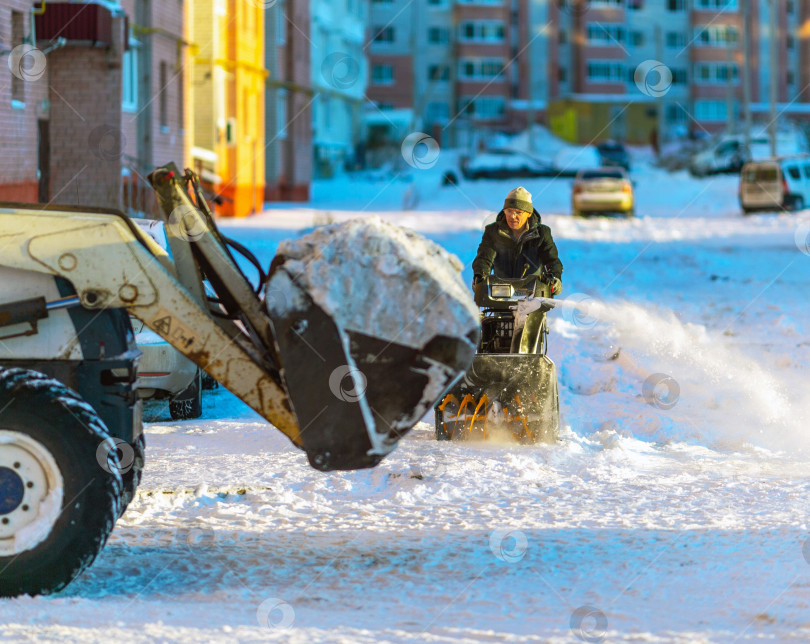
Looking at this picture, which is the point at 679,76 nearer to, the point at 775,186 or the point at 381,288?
the point at 775,186

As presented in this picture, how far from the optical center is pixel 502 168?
63594 mm

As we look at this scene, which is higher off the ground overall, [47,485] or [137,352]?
[137,352]

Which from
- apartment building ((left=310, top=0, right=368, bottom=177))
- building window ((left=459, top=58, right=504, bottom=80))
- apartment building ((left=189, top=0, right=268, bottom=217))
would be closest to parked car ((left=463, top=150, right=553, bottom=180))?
apartment building ((left=310, top=0, right=368, bottom=177))

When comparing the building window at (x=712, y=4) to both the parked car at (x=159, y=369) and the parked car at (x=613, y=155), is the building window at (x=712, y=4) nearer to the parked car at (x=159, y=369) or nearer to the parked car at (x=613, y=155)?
the parked car at (x=613, y=155)

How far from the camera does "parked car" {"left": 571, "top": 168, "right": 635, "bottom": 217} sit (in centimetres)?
4047

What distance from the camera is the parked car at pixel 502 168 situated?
6344 cm

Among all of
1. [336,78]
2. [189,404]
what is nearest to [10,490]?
[189,404]

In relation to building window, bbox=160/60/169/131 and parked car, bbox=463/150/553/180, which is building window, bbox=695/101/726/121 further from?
building window, bbox=160/60/169/131

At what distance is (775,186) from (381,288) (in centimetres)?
3707

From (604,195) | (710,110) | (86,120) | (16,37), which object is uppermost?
(710,110)

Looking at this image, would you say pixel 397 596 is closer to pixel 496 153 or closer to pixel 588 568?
pixel 588 568

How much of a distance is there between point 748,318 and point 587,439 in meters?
7.14

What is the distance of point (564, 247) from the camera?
27.1 meters

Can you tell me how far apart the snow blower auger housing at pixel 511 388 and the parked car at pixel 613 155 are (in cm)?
5782
